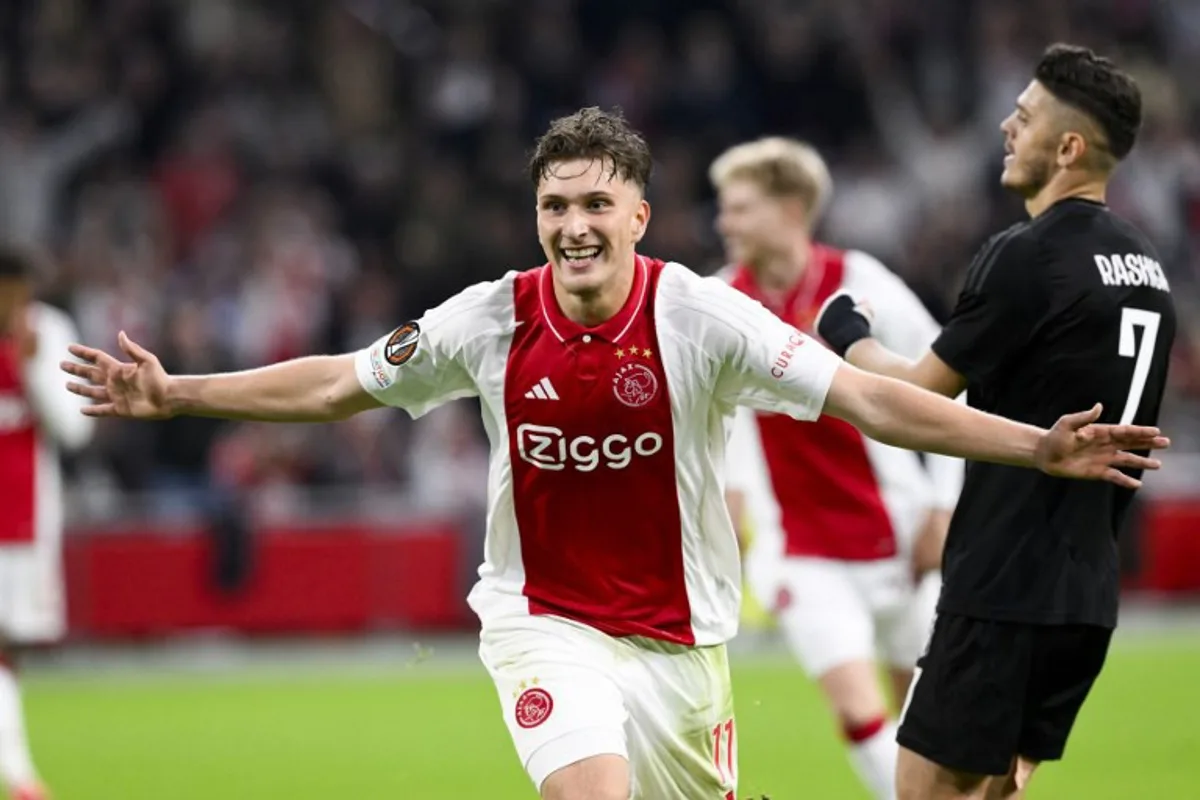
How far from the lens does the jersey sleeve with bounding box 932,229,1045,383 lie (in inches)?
224

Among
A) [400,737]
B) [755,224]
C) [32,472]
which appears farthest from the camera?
[400,737]

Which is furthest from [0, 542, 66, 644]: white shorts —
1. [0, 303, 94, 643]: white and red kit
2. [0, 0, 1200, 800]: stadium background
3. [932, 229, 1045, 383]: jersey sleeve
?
[932, 229, 1045, 383]: jersey sleeve

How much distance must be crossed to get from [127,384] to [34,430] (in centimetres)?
439

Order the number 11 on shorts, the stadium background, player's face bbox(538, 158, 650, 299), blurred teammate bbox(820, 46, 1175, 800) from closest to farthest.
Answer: player's face bbox(538, 158, 650, 299)
blurred teammate bbox(820, 46, 1175, 800)
the number 11 on shorts
the stadium background

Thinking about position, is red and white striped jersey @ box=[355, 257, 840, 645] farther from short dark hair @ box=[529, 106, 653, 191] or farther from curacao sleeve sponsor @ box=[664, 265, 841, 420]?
short dark hair @ box=[529, 106, 653, 191]

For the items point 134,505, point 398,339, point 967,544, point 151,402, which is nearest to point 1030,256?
point 967,544

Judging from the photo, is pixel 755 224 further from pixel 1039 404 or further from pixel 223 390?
pixel 223 390

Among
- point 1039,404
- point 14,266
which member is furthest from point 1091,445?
point 14,266

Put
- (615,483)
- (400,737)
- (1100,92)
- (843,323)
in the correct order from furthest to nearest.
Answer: (400,737) → (843,323) → (1100,92) → (615,483)

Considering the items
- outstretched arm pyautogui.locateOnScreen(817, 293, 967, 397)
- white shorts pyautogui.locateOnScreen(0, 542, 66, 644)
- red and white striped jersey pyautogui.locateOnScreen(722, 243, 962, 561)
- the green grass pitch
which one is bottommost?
the green grass pitch

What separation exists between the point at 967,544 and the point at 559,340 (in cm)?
131

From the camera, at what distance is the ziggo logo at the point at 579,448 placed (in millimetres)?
5625

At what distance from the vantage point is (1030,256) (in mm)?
5730

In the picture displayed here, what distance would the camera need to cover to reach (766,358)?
5543 millimetres
